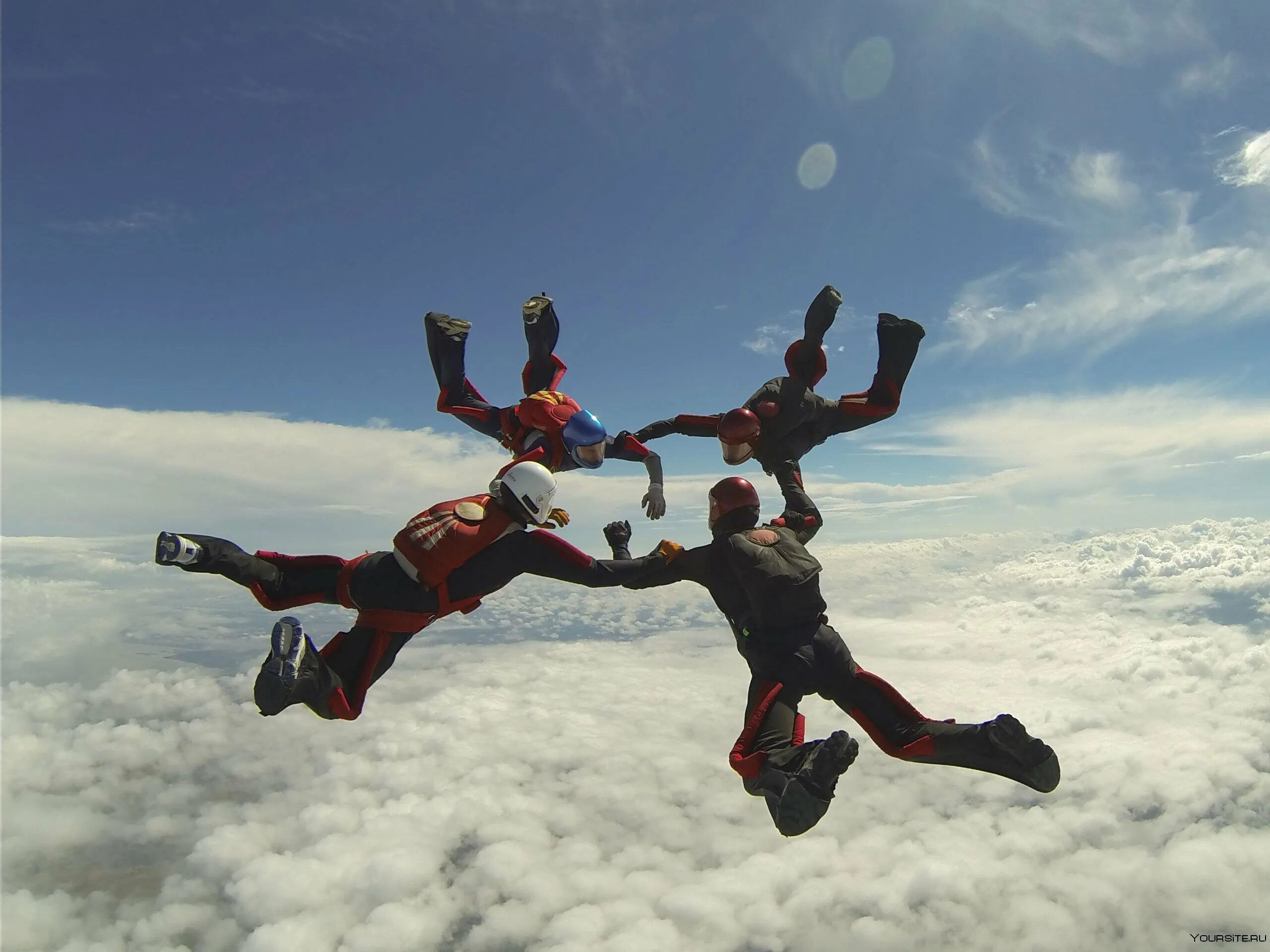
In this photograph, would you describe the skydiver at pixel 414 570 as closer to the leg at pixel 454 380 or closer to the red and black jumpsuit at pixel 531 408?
the red and black jumpsuit at pixel 531 408

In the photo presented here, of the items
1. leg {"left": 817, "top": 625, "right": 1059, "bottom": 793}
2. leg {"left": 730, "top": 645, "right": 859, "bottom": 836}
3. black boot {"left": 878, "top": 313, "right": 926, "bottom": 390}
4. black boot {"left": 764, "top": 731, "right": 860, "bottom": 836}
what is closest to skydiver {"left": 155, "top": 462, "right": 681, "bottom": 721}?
leg {"left": 730, "top": 645, "right": 859, "bottom": 836}

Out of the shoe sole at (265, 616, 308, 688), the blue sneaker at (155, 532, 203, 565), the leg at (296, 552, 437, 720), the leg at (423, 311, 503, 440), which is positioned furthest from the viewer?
the leg at (423, 311, 503, 440)

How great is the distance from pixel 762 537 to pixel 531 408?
260 centimetres

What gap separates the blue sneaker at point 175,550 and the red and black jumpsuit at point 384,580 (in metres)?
0.17

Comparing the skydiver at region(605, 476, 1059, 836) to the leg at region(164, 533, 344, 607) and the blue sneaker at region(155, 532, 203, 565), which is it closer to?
the leg at region(164, 533, 344, 607)

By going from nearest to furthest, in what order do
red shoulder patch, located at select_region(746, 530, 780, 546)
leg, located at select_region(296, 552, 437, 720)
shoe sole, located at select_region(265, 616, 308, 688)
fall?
1. shoe sole, located at select_region(265, 616, 308, 688)
2. leg, located at select_region(296, 552, 437, 720)
3. red shoulder patch, located at select_region(746, 530, 780, 546)

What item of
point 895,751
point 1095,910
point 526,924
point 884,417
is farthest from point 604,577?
point 1095,910

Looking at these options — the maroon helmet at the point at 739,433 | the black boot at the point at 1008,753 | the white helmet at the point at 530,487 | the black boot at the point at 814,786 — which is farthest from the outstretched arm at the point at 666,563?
the black boot at the point at 1008,753

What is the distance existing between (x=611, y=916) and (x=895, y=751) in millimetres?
230841

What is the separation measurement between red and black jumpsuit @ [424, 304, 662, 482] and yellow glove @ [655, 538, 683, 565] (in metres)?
0.75

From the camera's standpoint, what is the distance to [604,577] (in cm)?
509

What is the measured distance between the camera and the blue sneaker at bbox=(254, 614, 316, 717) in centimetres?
378

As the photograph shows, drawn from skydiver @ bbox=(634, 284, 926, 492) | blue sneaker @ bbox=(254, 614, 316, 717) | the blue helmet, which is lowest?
blue sneaker @ bbox=(254, 614, 316, 717)

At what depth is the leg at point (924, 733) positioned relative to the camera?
13.9ft
